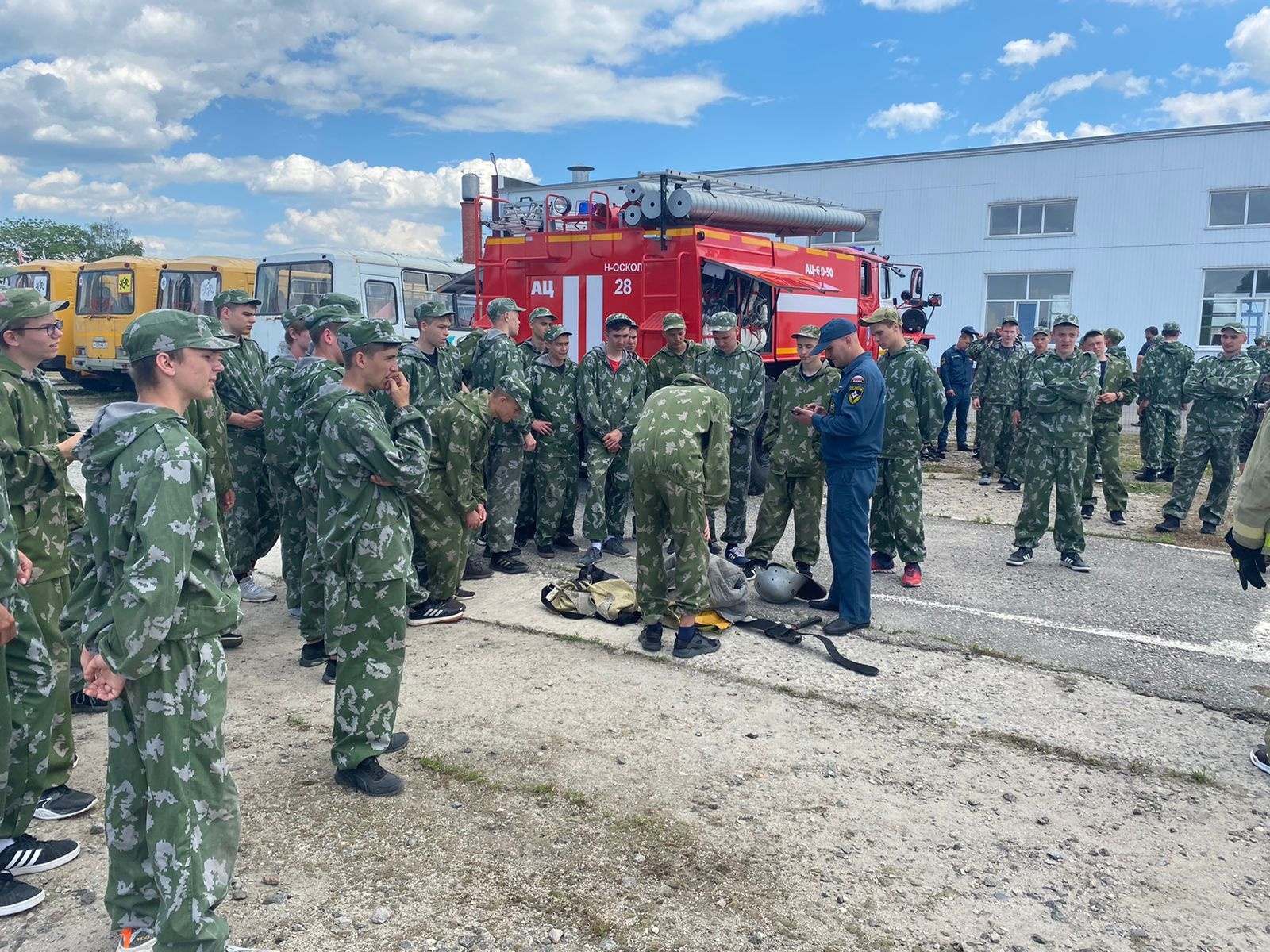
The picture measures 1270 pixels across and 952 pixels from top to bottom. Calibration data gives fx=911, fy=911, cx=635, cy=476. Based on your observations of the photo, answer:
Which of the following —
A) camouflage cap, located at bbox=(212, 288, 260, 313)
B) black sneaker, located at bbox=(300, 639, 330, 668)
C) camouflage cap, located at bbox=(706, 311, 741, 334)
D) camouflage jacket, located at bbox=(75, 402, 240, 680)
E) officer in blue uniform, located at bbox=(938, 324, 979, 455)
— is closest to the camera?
camouflage jacket, located at bbox=(75, 402, 240, 680)

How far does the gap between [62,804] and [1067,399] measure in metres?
6.96

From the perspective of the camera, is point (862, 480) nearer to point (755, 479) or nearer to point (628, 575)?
point (628, 575)

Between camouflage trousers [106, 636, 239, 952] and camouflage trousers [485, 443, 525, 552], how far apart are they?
14.8ft

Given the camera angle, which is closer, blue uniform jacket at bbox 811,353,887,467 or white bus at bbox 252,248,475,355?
blue uniform jacket at bbox 811,353,887,467

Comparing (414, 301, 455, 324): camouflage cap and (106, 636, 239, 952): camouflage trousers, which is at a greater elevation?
(414, 301, 455, 324): camouflage cap

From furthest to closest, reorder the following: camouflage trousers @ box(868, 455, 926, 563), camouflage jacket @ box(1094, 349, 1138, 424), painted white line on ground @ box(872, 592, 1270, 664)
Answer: camouflage jacket @ box(1094, 349, 1138, 424) → camouflage trousers @ box(868, 455, 926, 563) → painted white line on ground @ box(872, 592, 1270, 664)

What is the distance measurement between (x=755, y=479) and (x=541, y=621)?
4.05m

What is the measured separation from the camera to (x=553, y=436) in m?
7.48

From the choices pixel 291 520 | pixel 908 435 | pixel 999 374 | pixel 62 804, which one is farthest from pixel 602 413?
pixel 999 374

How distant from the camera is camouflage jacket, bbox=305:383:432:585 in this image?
140 inches

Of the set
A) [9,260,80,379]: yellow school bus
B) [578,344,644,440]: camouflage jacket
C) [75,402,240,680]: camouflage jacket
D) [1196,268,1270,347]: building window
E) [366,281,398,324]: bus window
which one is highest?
[1196,268,1270,347]: building window

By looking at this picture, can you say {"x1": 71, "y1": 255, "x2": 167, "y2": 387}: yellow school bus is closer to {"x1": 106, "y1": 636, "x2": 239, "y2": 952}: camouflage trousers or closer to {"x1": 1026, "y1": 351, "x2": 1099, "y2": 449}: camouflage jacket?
{"x1": 1026, "y1": 351, "x2": 1099, "y2": 449}: camouflage jacket

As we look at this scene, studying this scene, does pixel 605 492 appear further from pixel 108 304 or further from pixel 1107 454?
pixel 108 304

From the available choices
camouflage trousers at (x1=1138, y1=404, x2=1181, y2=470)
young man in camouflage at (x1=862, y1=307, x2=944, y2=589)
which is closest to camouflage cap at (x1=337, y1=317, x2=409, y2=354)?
young man in camouflage at (x1=862, y1=307, x2=944, y2=589)
